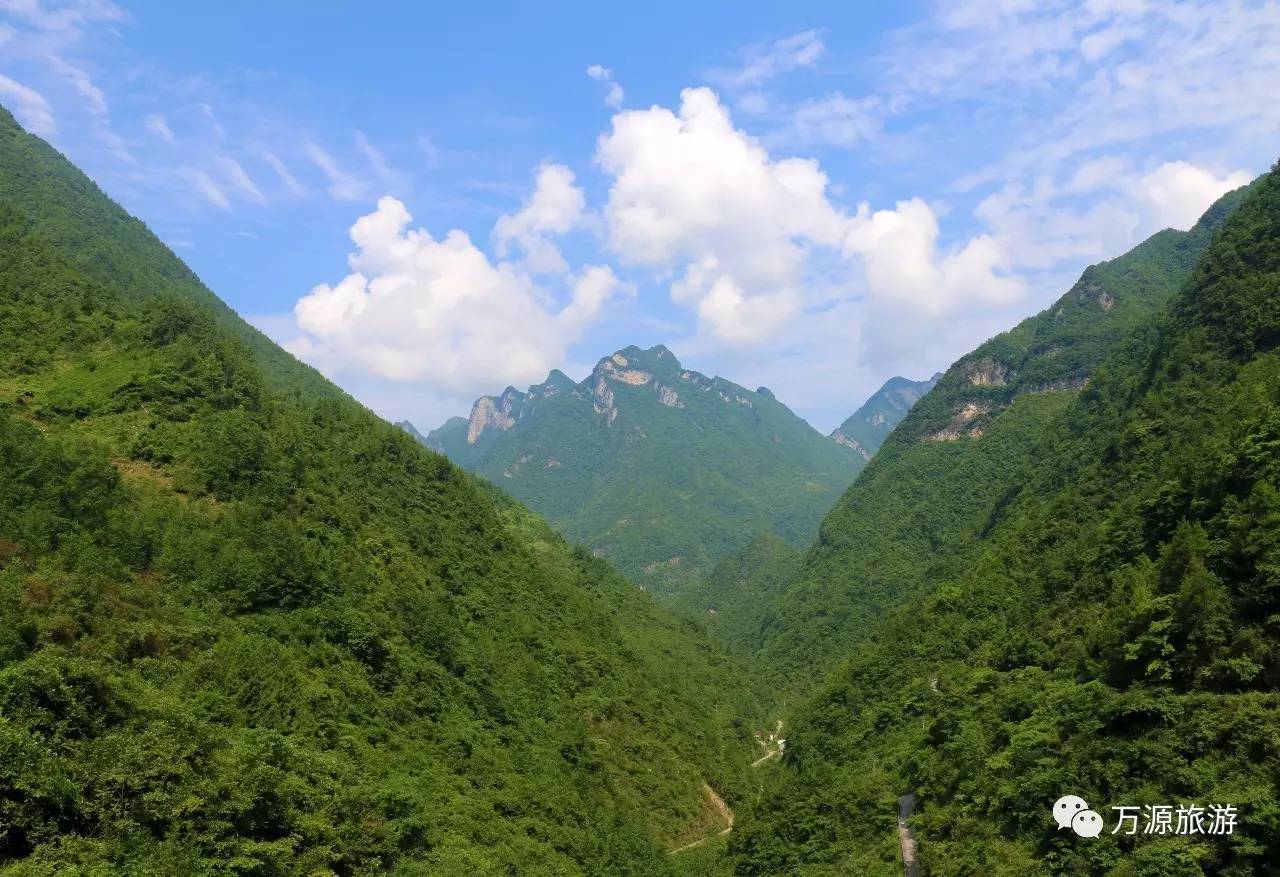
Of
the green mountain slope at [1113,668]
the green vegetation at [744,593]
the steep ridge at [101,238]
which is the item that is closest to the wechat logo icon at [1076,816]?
the green mountain slope at [1113,668]

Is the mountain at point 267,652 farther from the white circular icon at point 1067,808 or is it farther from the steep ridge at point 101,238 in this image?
the white circular icon at point 1067,808

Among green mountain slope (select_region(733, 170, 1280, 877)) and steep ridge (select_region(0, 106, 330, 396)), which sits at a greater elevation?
steep ridge (select_region(0, 106, 330, 396))

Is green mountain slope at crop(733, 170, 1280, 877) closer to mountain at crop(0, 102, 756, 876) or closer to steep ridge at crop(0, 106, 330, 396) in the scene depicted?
mountain at crop(0, 102, 756, 876)

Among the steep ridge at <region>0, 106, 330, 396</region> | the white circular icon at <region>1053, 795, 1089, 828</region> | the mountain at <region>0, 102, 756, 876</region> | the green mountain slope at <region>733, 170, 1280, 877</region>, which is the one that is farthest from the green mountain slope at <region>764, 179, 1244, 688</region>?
the steep ridge at <region>0, 106, 330, 396</region>

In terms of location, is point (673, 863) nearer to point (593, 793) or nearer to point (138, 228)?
point (593, 793)

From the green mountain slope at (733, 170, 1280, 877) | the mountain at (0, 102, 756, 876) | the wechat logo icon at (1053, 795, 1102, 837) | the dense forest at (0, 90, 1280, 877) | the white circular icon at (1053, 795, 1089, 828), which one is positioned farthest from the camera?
the white circular icon at (1053, 795, 1089, 828)

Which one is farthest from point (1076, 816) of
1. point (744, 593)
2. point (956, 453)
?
point (744, 593)

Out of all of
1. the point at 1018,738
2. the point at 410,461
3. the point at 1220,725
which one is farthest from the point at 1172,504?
the point at 410,461
